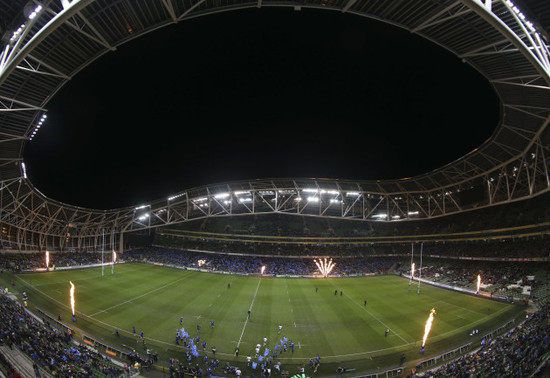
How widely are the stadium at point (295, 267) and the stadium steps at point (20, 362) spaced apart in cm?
12

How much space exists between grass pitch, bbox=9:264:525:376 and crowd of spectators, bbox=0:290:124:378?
10.9ft

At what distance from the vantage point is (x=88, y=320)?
26.3 m

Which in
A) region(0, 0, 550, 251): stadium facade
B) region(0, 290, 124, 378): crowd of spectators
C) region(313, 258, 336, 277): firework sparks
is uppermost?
region(0, 0, 550, 251): stadium facade

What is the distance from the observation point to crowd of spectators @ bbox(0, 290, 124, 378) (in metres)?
15.2

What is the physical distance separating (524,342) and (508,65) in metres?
16.0

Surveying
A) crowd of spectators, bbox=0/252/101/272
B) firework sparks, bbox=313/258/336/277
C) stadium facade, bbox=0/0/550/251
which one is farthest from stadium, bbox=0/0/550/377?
firework sparks, bbox=313/258/336/277

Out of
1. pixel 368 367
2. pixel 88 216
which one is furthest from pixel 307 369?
pixel 88 216

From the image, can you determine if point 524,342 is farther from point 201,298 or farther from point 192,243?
point 192,243

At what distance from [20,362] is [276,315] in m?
21.8

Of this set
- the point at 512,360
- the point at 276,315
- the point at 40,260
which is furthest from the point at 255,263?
the point at 512,360

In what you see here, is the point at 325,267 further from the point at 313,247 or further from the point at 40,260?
the point at 40,260

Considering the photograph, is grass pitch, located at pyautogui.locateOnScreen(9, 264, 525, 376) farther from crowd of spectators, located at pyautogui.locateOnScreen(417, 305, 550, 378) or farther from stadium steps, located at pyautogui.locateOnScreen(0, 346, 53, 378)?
stadium steps, located at pyautogui.locateOnScreen(0, 346, 53, 378)

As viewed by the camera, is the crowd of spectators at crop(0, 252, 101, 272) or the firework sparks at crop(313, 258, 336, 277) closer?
the crowd of spectators at crop(0, 252, 101, 272)

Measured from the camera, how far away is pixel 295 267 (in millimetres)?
61000
